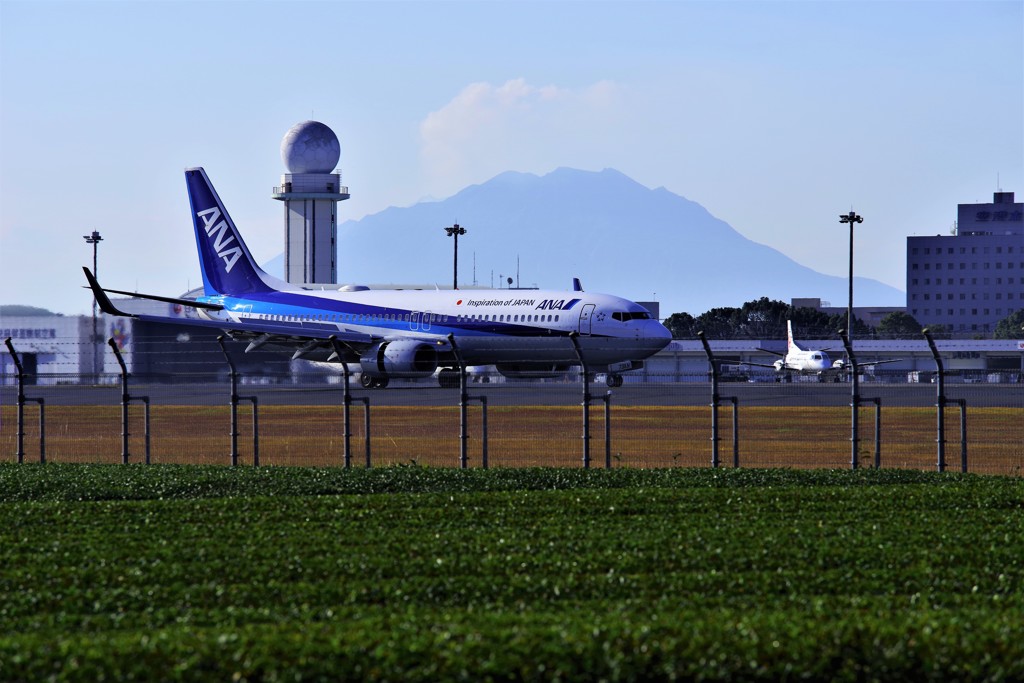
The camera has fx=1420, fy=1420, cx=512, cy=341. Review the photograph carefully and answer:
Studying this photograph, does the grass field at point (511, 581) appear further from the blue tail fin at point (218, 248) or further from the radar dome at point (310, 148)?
the radar dome at point (310, 148)

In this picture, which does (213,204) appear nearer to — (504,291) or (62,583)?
(504,291)

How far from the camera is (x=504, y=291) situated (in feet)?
176

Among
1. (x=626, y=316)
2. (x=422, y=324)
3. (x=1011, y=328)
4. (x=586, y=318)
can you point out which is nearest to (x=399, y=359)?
(x=422, y=324)

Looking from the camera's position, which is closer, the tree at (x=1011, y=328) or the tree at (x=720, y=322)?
the tree at (x=720, y=322)

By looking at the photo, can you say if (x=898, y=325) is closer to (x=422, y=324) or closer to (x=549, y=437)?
(x=422, y=324)

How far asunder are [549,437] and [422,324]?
23.9m

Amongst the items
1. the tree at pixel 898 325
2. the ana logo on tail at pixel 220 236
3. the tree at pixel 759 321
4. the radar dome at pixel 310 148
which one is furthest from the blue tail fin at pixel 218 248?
the tree at pixel 898 325

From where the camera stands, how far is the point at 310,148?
11094cm

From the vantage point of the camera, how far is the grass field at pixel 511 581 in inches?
348

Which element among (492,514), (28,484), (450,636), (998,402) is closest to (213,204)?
(998,402)

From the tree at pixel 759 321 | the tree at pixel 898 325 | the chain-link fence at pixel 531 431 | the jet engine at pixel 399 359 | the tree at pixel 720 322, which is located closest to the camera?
the chain-link fence at pixel 531 431

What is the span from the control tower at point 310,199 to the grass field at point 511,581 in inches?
3740

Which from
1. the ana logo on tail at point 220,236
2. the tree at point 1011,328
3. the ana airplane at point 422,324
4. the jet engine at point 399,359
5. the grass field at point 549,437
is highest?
the ana logo on tail at point 220,236

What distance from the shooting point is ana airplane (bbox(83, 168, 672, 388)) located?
161 feet
